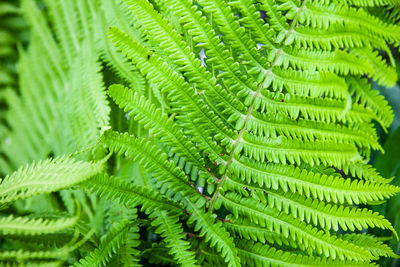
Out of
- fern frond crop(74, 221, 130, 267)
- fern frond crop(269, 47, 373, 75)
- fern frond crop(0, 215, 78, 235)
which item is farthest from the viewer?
fern frond crop(269, 47, 373, 75)

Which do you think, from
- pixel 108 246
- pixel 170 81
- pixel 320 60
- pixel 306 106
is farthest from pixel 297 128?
pixel 108 246

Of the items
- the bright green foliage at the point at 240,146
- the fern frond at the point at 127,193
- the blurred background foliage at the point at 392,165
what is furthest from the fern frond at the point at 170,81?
the blurred background foliage at the point at 392,165

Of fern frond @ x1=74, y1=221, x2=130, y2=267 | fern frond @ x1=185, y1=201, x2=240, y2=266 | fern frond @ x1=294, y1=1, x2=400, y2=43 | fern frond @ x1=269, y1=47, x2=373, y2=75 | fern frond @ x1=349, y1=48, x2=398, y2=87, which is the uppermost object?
fern frond @ x1=294, y1=1, x2=400, y2=43

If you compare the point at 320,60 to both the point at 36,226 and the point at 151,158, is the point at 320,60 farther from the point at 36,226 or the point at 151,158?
the point at 36,226

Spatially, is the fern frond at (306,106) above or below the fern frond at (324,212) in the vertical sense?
above

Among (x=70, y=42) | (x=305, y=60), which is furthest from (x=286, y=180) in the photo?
(x=70, y=42)

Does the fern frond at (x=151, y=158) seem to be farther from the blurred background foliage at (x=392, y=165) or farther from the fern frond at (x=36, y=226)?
the blurred background foliage at (x=392, y=165)

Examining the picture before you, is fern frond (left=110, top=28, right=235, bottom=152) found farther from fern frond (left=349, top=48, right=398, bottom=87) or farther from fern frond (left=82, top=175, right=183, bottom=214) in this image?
fern frond (left=349, top=48, right=398, bottom=87)

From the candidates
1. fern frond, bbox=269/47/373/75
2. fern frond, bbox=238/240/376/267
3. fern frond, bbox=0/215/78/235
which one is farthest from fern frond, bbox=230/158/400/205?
fern frond, bbox=0/215/78/235

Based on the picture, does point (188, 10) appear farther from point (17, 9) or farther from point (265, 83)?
point (17, 9)
